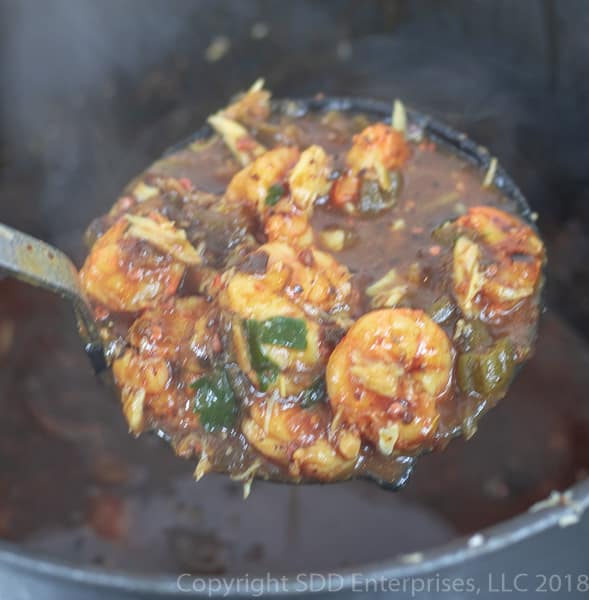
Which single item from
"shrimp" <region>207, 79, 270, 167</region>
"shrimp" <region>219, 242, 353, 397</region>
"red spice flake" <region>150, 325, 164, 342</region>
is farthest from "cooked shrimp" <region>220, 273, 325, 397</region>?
"shrimp" <region>207, 79, 270, 167</region>

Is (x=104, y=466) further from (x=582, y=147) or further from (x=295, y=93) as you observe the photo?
(x=582, y=147)

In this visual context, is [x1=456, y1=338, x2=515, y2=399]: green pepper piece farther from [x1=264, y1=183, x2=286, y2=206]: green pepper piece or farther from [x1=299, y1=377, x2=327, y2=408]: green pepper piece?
[x1=264, y1=183, x2=286, y2=206]: green pepper piece

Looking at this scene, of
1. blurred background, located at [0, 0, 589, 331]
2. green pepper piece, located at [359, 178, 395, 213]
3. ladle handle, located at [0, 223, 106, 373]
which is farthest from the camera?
blurred background, located at [0, 0, 589, 331]

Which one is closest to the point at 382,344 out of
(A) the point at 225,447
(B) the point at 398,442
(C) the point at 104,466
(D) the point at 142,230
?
(B) the point at 398,442

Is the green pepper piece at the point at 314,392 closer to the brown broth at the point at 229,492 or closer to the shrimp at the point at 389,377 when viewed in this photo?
the shrimp at the point at 389,377

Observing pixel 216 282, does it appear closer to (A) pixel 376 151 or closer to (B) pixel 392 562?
(A) pixel 376 151

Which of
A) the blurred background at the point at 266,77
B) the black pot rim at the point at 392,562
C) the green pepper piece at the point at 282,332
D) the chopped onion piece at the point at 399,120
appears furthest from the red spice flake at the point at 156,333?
the blurred background at the point at 266,77

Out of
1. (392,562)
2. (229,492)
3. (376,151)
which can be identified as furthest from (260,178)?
(229,492)
